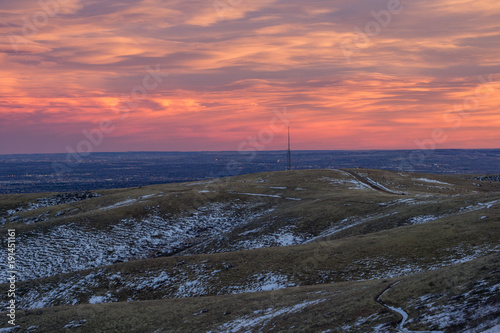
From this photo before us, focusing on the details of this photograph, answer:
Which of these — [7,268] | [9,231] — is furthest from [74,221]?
[7,268]

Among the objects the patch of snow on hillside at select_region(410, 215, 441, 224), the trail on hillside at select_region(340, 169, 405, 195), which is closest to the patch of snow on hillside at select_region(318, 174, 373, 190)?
the trail on hillside at select_region(340, 169, 405, 195)

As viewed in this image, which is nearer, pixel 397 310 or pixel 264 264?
pixel 397 310

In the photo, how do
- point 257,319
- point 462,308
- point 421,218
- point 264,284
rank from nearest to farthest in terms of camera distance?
1. point 462,308
2. point 257,319
3. point 264,284
4. point 421,218

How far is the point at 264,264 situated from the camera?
125 ft

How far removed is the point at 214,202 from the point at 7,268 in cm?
4085

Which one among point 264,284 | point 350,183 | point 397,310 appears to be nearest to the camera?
point 397,310

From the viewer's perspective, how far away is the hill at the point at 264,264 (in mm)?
21234

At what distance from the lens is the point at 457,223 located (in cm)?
3791

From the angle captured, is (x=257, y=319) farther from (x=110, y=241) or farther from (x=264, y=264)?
(x=110, y=241)

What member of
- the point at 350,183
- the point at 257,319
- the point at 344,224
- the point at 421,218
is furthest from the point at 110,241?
the point at 350,183

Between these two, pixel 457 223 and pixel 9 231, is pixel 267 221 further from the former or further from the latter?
pixel 9 231

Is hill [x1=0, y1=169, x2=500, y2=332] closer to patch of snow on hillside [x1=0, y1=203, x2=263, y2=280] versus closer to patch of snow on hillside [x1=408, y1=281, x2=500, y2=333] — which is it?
patch of snow on hillside [x1=408, y1=281, x2=500, y2=333]

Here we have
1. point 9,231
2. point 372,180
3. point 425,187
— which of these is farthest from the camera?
point 372,180

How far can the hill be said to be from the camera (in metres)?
21.2
